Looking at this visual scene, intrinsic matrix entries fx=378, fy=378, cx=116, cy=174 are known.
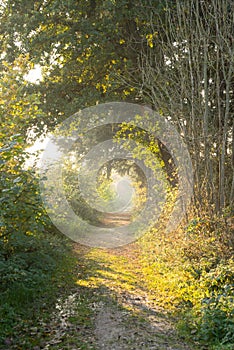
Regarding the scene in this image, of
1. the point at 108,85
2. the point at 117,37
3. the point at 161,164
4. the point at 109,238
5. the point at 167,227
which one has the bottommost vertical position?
the point at 109,238

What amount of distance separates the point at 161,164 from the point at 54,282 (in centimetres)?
784

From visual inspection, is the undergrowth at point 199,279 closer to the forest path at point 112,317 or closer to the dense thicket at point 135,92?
the dense thicket at point 135,92

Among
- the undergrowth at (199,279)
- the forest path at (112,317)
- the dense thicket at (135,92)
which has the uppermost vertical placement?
the dense thicket at (135,92)

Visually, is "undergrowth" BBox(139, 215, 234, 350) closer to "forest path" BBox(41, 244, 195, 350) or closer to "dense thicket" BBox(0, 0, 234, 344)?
"dense thicket" BBox(0, 0, 234, 344)

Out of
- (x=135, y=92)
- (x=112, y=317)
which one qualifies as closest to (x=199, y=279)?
(x=112, y=317)

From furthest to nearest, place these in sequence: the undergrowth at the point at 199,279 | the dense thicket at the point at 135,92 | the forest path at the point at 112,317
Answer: the dense thicket at the point at 135,92, the undergrowth at the point at 199,279, the forest path at the point at 112,317

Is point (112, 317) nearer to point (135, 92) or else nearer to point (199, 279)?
point (199, 279)


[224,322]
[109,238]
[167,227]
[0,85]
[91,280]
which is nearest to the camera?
[224,322]

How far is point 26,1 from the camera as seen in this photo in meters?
12.9

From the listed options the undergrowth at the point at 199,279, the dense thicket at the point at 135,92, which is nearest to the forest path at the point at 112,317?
the undergrowth at the point at 199,279

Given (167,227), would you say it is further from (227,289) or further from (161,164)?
(227,289)

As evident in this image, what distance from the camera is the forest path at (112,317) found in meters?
5.30

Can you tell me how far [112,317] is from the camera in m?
6.48

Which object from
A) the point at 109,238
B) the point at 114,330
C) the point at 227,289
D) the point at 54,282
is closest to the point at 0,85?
the point at 54,282
